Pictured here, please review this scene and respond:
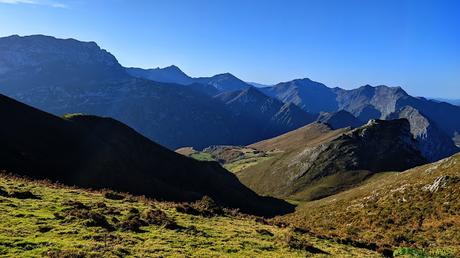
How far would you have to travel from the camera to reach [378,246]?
34219mm

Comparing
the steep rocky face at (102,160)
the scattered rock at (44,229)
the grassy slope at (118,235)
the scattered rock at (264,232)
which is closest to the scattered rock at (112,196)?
the grassy slope at (118,235)

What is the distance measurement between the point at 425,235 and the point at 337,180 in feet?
381

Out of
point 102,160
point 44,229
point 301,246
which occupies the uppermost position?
point 102,160

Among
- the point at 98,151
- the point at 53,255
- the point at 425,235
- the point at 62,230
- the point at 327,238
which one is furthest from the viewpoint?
the point at 98,151

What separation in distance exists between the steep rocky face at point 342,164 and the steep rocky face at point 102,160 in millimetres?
39525

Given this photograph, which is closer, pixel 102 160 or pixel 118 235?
pixel 118 235

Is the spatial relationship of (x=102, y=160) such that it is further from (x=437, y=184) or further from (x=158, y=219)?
(x=437, y=184)

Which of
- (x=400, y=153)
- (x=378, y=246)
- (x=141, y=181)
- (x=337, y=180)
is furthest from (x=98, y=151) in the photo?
(x=400, y=153)

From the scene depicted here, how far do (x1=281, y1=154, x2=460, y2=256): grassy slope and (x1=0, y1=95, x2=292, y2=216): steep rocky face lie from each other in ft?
100.0

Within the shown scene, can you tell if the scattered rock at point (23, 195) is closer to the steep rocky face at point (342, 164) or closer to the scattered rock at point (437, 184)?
the scattered rock at point (437, 184)

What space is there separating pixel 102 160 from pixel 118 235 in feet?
206

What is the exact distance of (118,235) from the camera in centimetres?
2600

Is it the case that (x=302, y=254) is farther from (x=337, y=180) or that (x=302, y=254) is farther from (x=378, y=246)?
(x=337, y=180)

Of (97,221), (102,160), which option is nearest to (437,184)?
(97,221)
